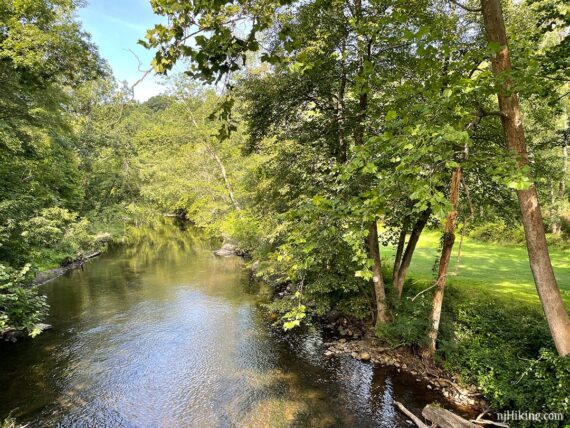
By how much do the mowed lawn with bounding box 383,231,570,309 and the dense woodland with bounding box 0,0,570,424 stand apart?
0.58 m

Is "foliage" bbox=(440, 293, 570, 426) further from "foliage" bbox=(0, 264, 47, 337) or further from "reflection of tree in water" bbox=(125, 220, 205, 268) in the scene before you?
"reflection of tree in water" bbox=(125, 220, 205, 268)

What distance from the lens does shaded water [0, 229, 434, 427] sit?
912 centimetres

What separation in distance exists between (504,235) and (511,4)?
45.5 feet

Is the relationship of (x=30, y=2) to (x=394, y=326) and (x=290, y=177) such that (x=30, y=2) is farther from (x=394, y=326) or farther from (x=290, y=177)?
(x=394, y=326)

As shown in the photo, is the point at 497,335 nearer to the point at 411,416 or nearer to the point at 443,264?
the point at 443,264

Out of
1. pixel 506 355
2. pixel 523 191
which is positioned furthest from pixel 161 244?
pixel 523 191

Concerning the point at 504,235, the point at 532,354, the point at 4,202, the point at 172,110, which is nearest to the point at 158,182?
the point at 172,110

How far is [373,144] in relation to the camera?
16.4ft

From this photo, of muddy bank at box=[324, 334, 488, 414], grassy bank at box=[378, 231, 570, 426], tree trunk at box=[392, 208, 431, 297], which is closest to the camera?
grassy bank at box=[378, 231, 570, 426]

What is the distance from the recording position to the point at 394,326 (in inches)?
448

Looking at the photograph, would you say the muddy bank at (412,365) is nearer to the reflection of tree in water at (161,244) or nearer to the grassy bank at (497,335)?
the grassy bank at (497,335)

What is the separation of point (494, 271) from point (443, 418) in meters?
8.69

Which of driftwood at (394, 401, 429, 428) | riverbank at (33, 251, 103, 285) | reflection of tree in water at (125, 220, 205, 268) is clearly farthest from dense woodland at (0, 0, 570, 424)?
reflection of tree in water at (125, 220, 205, 268)

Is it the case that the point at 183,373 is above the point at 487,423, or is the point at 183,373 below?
above
